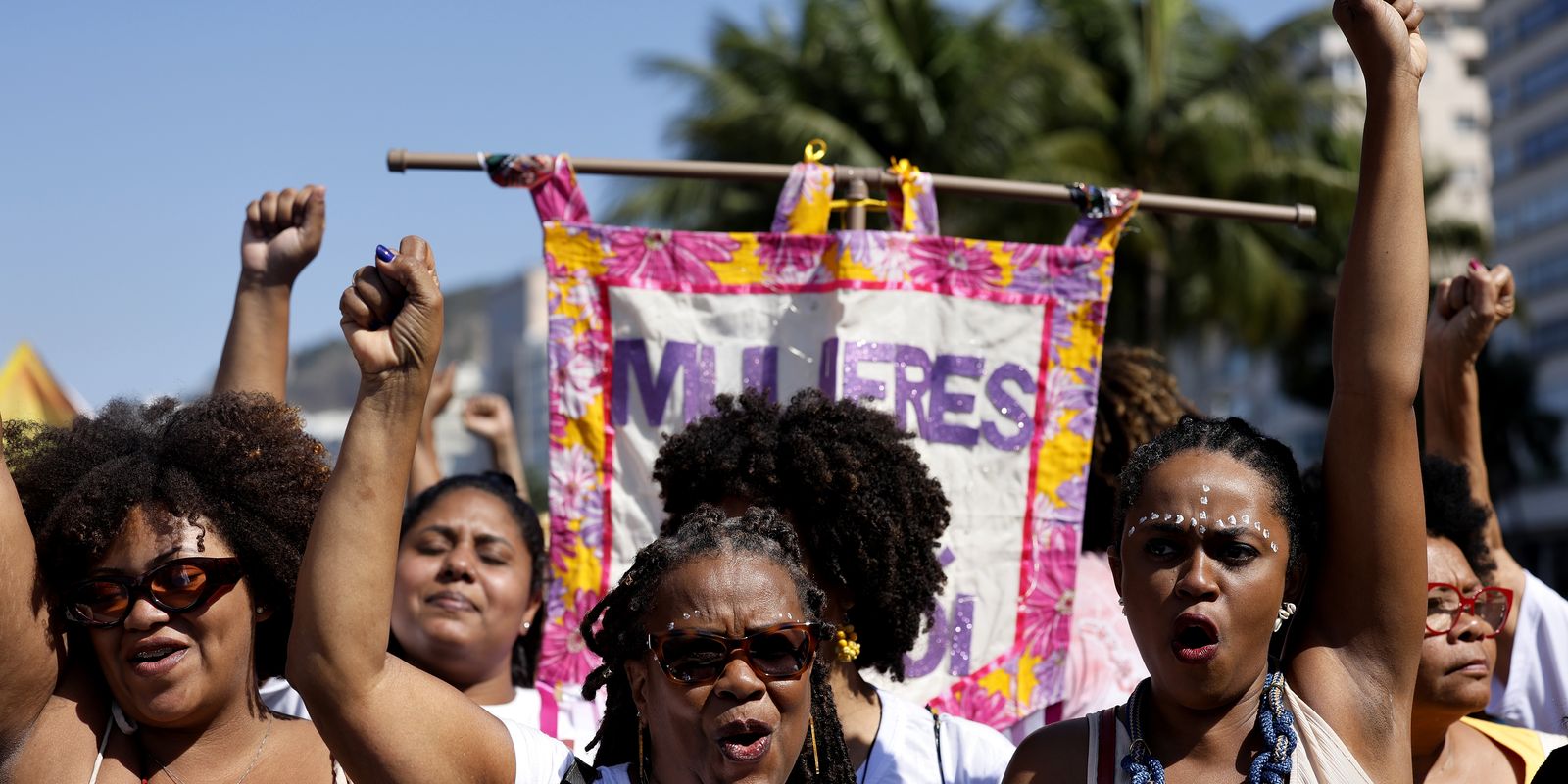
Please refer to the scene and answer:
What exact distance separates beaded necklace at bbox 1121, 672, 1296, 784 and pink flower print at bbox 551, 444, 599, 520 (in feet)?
5.81

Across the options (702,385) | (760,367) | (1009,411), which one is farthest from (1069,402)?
(702,385)

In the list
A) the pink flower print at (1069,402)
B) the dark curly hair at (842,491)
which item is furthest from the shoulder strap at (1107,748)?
the pink flower print at (1069,402)

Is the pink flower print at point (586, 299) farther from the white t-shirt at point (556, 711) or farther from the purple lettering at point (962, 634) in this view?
the purple lettering at point (962, 634)

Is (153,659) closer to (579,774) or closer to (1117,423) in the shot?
(579,774)

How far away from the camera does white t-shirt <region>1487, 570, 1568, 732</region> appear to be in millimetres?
4172

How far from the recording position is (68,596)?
2898 millimetres

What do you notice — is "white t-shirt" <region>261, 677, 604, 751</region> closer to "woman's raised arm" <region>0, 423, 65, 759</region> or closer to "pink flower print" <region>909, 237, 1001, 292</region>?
"woman's raised arm" <region>0, 423, 65, 759</region>

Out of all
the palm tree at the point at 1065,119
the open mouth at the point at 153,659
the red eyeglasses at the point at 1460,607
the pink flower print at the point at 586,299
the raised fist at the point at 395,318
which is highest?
the palm tree at the point at 1065,119

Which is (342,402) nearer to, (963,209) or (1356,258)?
(963,209)

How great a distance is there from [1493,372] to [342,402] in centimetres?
4949

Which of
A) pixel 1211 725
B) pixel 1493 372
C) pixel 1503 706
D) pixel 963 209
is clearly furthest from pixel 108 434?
pixel 1493 372

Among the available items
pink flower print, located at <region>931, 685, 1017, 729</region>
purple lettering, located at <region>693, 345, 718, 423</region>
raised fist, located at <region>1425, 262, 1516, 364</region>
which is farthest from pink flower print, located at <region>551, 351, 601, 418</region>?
raised fist, located at <region>1425, 262, 1516, 364</region>

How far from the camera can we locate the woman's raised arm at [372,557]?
2461mm

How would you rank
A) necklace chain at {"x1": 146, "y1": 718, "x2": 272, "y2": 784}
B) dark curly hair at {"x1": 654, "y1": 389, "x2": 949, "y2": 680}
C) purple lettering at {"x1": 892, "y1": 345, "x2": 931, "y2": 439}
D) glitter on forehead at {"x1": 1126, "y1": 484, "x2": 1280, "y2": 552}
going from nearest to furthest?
glitter on forehead at {"x1": 1126, "y1": 484, "x2": 1280, "y2": 552}, necklace chain at {"x1": 146, "y1": 718, "x2": 272, "y2": 784}, dark curly hair at {"x1": 654, "y1": 389, "x2": 949, "y2": 680}, purple lettering at {"x1": 892, "y1": 345, "x2": 931, "y2": 439}
